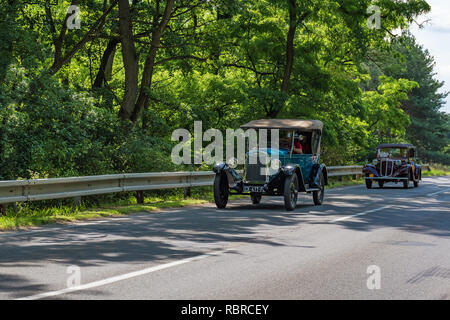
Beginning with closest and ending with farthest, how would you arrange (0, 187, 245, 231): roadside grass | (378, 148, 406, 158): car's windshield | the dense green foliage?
(0, 187, 245, 231): roadside grass → the dense green foliage → (378, 148, 406, 158): car's windshield

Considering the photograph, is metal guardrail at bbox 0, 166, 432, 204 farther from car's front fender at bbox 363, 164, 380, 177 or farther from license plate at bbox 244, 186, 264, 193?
car's front fender at bbox 363, 164, 380, 177

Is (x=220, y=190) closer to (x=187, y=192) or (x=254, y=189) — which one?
(x=254, y=189)

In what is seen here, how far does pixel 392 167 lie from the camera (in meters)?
28.9

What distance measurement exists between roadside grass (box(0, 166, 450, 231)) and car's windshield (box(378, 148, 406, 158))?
12.4 metres

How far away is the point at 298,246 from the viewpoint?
385 inches

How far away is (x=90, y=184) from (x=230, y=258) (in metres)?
6.78

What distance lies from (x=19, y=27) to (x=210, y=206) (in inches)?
301

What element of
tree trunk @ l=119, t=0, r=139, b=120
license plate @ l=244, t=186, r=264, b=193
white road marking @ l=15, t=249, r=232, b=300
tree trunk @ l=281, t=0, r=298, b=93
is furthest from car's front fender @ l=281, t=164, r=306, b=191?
tree trunk @ l=281, t=0, r=298, b=93

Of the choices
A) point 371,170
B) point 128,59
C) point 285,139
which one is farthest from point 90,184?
point 371,170

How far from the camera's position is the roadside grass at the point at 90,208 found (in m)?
12.0

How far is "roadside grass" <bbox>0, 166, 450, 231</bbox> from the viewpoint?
11953 millimetres

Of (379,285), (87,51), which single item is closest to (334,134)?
(87,51)

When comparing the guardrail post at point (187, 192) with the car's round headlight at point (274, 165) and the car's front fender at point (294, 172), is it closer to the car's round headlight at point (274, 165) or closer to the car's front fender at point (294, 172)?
the car's round headlight at point (274, 165)

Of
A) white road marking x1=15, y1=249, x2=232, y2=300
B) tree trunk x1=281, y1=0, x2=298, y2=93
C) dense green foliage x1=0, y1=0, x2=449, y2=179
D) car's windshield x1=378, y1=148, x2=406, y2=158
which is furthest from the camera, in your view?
car's windshield x1=378, y1=148, x2=406, y2=158
